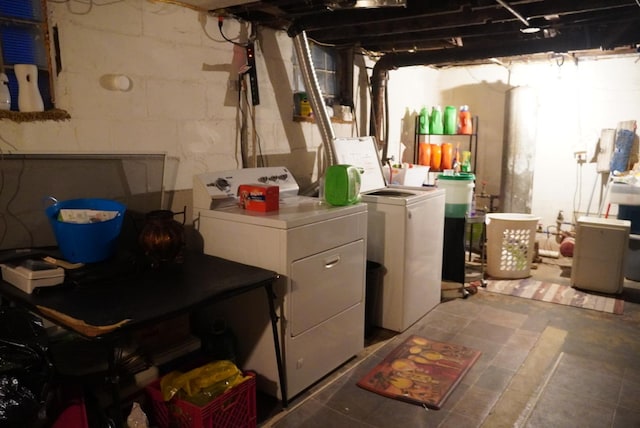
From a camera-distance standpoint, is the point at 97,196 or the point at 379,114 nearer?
the point at 97,196

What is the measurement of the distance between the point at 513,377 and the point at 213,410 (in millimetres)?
1613

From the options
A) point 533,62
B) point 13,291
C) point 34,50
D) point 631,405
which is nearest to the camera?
point 13,291

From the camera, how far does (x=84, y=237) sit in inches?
71.7

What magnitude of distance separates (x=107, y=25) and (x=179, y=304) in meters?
1.38

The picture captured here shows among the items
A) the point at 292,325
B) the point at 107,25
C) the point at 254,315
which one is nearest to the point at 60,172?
the point at 107,25

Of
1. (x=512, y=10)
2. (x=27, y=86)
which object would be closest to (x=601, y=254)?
(x=512, y=10)

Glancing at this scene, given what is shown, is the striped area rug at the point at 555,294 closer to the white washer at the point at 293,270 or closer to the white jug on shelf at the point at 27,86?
the white washer at the point at 293,270

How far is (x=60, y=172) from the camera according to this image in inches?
79.3

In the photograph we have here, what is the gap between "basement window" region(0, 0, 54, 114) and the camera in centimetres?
185

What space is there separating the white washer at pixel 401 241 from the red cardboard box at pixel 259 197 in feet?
2.97

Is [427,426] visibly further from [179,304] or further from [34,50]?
[34,50]

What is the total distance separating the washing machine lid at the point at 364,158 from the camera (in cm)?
323

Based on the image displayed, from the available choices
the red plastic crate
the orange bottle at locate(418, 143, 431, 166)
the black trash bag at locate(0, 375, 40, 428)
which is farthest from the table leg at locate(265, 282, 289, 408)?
the orange bottle at locate(418, 143, 431, 166)

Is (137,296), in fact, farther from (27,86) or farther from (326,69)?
(326,69)
